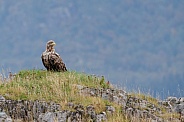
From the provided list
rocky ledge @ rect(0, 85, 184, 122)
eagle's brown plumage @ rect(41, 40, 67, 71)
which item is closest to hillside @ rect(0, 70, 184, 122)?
rocky ledge @ rect(0, 85, 184, 122)

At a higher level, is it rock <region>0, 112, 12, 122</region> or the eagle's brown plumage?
the eagle's brown plumage

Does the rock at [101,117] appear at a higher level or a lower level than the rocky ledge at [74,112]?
lower

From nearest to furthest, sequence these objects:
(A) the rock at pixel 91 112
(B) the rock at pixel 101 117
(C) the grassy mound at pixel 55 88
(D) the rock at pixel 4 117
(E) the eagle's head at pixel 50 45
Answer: (D) the rock at pixel 4 117
(B) the rock at pixel 101 117
(A) the rock at pixel 91 112
(C) the grassy mound at pixel 55 88
(E) the eagle's head at pixel 50 45

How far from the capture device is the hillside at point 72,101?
21797mm

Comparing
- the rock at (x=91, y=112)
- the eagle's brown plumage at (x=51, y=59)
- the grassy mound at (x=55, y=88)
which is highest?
the eagle's brown plumage at (x=51, y=59)

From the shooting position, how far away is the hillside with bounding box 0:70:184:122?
858 inches

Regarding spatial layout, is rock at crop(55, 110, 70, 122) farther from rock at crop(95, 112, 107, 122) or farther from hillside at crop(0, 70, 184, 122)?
rock at crop(95, 112, 107, 122)

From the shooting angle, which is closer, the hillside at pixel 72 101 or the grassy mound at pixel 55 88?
the hillside at pixel 72 101

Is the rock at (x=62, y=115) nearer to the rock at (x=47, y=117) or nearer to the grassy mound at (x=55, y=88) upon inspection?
the rock at (x=47, y=117)

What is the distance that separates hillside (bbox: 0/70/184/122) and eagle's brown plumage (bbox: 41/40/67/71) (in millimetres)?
778

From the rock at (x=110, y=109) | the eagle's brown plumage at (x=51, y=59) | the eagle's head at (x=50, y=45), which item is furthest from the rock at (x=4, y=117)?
the eagle's head at (x=50, y=45)

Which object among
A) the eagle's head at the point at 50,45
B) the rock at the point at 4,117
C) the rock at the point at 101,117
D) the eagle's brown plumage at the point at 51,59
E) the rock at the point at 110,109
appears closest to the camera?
the rock at the point at 4,117

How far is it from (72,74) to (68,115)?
5761mm

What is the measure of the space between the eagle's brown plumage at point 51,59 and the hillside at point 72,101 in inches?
30.6
